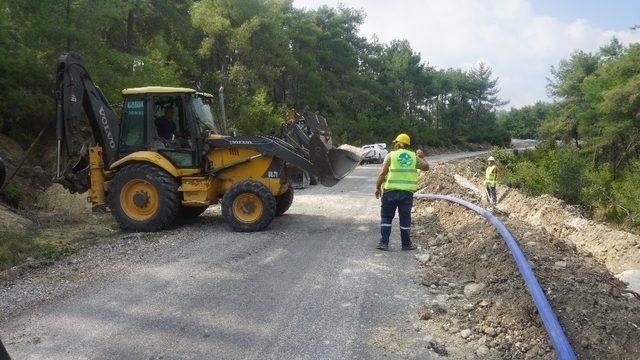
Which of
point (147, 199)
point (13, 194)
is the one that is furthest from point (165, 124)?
point (13, 194)

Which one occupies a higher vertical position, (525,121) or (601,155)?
(525,121)

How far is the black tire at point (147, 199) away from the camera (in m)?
9.32

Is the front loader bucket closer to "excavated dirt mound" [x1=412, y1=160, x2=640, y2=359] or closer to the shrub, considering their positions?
"excavated dirt mound" [x1=412, y1=160, x2=640, y2=359]

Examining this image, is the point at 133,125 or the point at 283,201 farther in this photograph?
the point at 283,201

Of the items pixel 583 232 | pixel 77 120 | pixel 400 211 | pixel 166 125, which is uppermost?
pixel 77 120

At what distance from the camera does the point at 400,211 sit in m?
8.05

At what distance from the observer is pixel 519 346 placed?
4309 mm

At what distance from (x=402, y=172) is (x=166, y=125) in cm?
473

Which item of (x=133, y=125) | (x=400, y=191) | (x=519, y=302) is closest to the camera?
(x=519, y=302)

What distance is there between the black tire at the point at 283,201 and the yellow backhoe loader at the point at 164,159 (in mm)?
913

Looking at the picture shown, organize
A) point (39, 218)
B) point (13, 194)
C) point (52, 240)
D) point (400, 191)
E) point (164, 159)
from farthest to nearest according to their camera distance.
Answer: point (13, 194) → point (39, 218) → point (164, 159) → point (52, 240) → point (400, 191)

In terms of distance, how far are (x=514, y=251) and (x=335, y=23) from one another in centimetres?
5003

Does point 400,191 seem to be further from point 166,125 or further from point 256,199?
point 166,125

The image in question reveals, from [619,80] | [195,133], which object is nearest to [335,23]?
[619,80]
